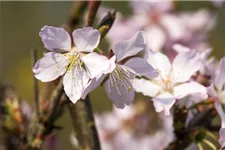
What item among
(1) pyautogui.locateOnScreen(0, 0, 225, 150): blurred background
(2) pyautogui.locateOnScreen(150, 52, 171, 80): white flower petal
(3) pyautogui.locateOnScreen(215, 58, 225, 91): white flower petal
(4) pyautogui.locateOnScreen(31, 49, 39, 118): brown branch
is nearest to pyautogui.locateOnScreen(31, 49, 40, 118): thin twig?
(4) pyautogui.locateOnScreen(31, 49, 39, 118): brown branch

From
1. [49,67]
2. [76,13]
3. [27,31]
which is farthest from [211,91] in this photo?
[27,31]

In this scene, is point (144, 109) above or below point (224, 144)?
below

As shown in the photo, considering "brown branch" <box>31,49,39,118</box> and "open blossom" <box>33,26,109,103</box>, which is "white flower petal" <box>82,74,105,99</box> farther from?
"brown branch" <box>31,49,39,118</box>

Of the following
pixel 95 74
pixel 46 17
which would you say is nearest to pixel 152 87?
pixel 95 74

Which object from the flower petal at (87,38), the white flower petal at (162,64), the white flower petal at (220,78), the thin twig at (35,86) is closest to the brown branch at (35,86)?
the thin twig at (35,86)

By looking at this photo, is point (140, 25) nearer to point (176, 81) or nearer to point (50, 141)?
point (50, 141)

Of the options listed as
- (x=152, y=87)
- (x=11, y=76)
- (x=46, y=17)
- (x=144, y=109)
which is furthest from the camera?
(x=46, y=17)
